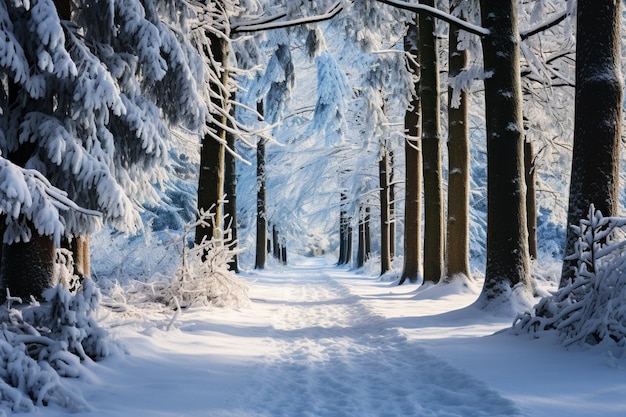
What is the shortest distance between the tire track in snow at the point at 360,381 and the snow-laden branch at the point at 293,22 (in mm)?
5095

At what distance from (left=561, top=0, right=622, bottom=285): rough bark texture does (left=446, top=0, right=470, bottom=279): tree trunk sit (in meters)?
4.73

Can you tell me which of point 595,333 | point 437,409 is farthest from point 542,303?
point 437,409

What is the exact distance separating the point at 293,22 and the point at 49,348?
6.49 metres

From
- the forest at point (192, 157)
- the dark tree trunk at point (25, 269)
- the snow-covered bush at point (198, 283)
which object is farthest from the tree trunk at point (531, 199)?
the dark tree trunk at point (25, 269)

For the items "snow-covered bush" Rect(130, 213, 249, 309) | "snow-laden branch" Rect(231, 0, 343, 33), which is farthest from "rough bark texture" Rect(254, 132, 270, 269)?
"snow-covered bush" Rect(130, 213, 249, 309)

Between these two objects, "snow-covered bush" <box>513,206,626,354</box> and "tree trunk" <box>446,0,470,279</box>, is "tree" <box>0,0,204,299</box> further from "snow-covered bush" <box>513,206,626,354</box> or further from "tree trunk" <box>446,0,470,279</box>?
"tree trunk" <box>446,0,470,279</box>

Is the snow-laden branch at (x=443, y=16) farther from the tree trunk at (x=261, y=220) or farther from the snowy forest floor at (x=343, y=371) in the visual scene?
the tree trunk at (x=261, y=220)

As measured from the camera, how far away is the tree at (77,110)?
5.00m

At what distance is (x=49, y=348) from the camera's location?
4.09 meters

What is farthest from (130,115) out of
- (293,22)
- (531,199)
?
Answer: (531,199)

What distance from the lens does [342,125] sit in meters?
18.9

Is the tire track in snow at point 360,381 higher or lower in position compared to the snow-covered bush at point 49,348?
lower

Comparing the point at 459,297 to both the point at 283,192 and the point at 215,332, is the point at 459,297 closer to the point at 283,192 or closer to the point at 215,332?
the point at 215,332

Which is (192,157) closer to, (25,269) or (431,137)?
(431,137)
